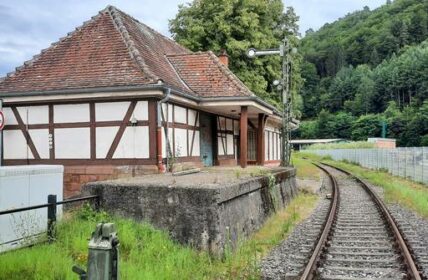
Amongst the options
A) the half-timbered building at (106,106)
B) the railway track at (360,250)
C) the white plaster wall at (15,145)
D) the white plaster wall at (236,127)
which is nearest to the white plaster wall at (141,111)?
the half-timbered building at (106,106)

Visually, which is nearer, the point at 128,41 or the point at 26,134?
the point at 26,134

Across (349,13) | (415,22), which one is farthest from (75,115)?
(349,13)

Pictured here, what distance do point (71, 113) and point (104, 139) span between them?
1.38 metres

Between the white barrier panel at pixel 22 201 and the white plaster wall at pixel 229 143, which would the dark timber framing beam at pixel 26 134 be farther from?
the white plaster wall at pixel 229 143

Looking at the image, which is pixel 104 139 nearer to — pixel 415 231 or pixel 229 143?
pixel 415 231

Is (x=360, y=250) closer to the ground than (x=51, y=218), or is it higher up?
closer to the ground

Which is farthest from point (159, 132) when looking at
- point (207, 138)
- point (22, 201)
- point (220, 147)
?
point (220, 147)

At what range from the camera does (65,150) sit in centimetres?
1505

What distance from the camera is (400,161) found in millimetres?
30078

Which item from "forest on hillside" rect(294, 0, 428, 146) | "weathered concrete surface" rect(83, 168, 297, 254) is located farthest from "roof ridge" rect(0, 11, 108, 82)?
"forest on hillside" rect(294, 0, 428, 146)

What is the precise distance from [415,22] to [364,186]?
4828 inches

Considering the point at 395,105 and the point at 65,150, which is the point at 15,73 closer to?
the point at 65,150

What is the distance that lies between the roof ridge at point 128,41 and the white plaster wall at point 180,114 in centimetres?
176

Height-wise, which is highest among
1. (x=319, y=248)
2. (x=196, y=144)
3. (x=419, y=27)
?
(x=419, y=27)
